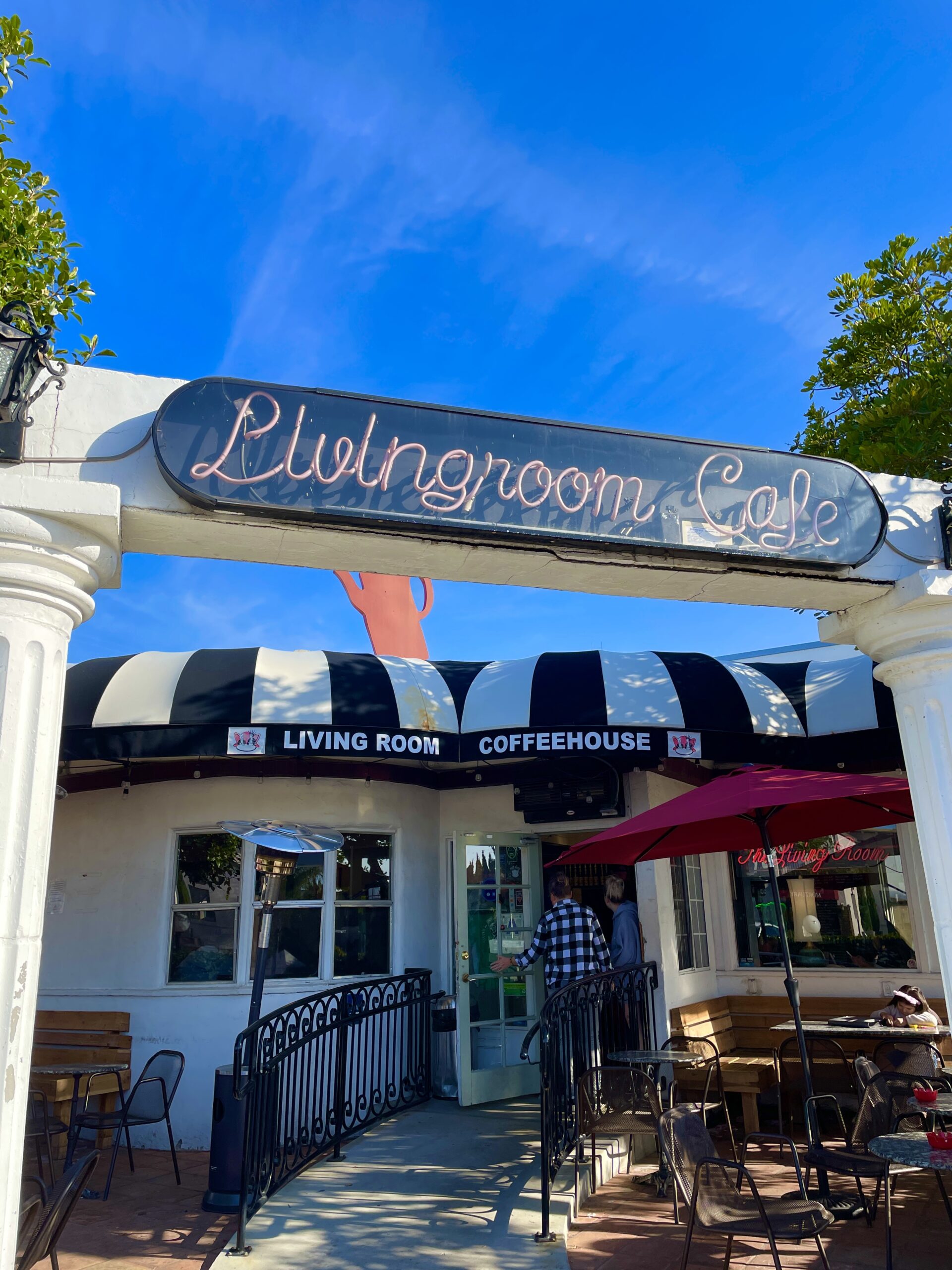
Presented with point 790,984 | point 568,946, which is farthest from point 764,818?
point 568,946

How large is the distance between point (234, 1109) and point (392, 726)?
3029 mm

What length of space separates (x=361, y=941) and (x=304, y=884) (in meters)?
0.76

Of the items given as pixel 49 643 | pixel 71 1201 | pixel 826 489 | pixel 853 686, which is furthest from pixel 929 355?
pixel 71 1201

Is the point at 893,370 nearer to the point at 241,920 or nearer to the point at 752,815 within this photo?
the point at 752,815

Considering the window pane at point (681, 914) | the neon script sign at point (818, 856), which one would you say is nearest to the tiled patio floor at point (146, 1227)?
the window pane at point (681, 914)

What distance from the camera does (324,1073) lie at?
7.36 m

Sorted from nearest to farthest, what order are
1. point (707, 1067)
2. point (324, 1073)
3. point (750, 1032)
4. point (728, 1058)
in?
1. point (324, 1073)
2. point (707, 1067)
3. point (728, 1058)
4. point (750, 1032)

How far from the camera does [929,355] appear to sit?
919 centimetres

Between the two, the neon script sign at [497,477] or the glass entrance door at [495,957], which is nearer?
the neon script sign at [497,477]

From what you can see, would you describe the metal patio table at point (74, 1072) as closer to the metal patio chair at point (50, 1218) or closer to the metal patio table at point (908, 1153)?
the metal patio chair at point (50, 1218)

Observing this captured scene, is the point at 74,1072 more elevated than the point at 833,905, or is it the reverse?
the point at 833,905

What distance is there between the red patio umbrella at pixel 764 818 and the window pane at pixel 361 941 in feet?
8.75

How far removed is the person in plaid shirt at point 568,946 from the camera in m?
7.21

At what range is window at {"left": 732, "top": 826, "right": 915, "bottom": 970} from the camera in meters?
8.80
